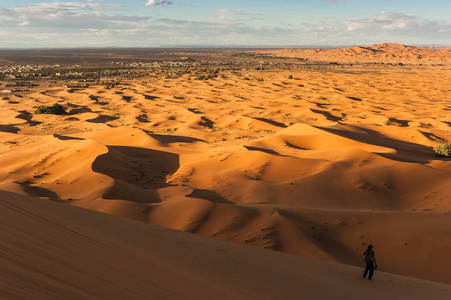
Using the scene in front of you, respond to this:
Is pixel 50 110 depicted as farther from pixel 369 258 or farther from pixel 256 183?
pixel 369 258

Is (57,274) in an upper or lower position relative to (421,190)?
upper

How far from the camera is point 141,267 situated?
5020 millimetres

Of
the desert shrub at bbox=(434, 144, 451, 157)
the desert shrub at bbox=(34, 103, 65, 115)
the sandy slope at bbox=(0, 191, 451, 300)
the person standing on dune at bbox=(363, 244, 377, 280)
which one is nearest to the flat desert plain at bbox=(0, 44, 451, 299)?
the sandy slope at bbox=(0, 191, 451, 300)

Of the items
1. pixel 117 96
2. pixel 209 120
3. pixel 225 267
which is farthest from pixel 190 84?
pixel 225 267

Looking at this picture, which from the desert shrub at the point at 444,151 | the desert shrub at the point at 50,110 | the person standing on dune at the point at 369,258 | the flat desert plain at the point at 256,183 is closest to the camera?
the person standing on dune at the point at 369,258

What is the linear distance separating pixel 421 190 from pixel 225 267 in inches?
357

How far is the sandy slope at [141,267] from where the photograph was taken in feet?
12.7

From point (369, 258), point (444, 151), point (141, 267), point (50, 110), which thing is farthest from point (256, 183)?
point (50, 110)

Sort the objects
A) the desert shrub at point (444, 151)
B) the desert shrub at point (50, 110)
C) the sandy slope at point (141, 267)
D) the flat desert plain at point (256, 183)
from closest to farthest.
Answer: the sandy slope at point (141, 267) < the flat desert plain at point (256, 183) < the desert shrub at point (444, 151) < the desert shrub at point (50, 110)

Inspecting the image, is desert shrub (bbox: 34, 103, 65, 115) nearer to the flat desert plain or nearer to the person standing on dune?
the flat desert plain

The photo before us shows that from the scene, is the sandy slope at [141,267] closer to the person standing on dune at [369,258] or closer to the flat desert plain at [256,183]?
the flat desert plain at [256,183]

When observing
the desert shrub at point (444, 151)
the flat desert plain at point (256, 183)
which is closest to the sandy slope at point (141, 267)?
the flat desert plain at point (256, 183)

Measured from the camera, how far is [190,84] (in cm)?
5438

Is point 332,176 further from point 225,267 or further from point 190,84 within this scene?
point 190,84
